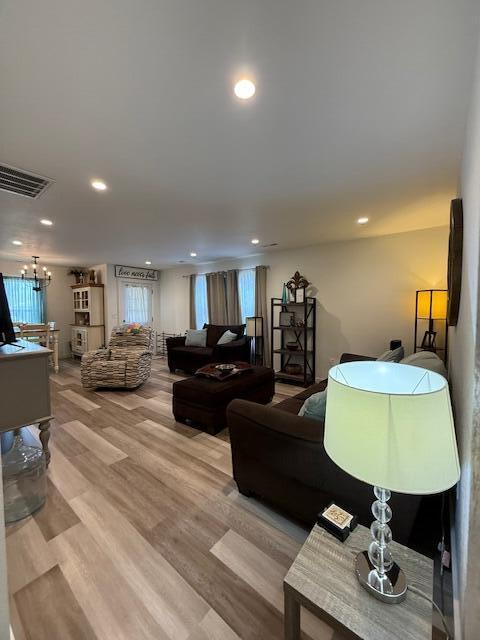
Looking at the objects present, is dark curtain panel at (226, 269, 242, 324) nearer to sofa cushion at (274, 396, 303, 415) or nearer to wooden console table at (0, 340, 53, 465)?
sofa cushion at (274, 396, 303, 415)

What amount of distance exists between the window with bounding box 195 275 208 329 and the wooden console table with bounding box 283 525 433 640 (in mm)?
5279

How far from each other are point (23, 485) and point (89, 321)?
4801 millimetres

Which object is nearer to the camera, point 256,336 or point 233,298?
point 256,336

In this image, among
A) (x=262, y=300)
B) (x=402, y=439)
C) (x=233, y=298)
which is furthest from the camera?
(x=233, y=298)

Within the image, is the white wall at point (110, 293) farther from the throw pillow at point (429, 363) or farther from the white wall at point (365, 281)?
the throw pillow at point (429, 363)

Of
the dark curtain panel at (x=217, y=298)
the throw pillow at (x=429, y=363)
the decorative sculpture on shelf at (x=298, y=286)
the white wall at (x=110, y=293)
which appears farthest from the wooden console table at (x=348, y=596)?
the white wall at (x=110, y=293)

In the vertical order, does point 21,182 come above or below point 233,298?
above

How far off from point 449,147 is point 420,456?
2007 millimetres

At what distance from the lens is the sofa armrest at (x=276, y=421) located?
1.32 meters

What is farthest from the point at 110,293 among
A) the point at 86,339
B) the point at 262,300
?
the point at 262,300

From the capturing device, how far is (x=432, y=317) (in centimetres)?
305

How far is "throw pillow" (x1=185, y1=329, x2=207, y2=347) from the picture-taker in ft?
16.8

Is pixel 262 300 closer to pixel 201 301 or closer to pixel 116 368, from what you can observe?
pixel 201 301

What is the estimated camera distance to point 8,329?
1808 mm
